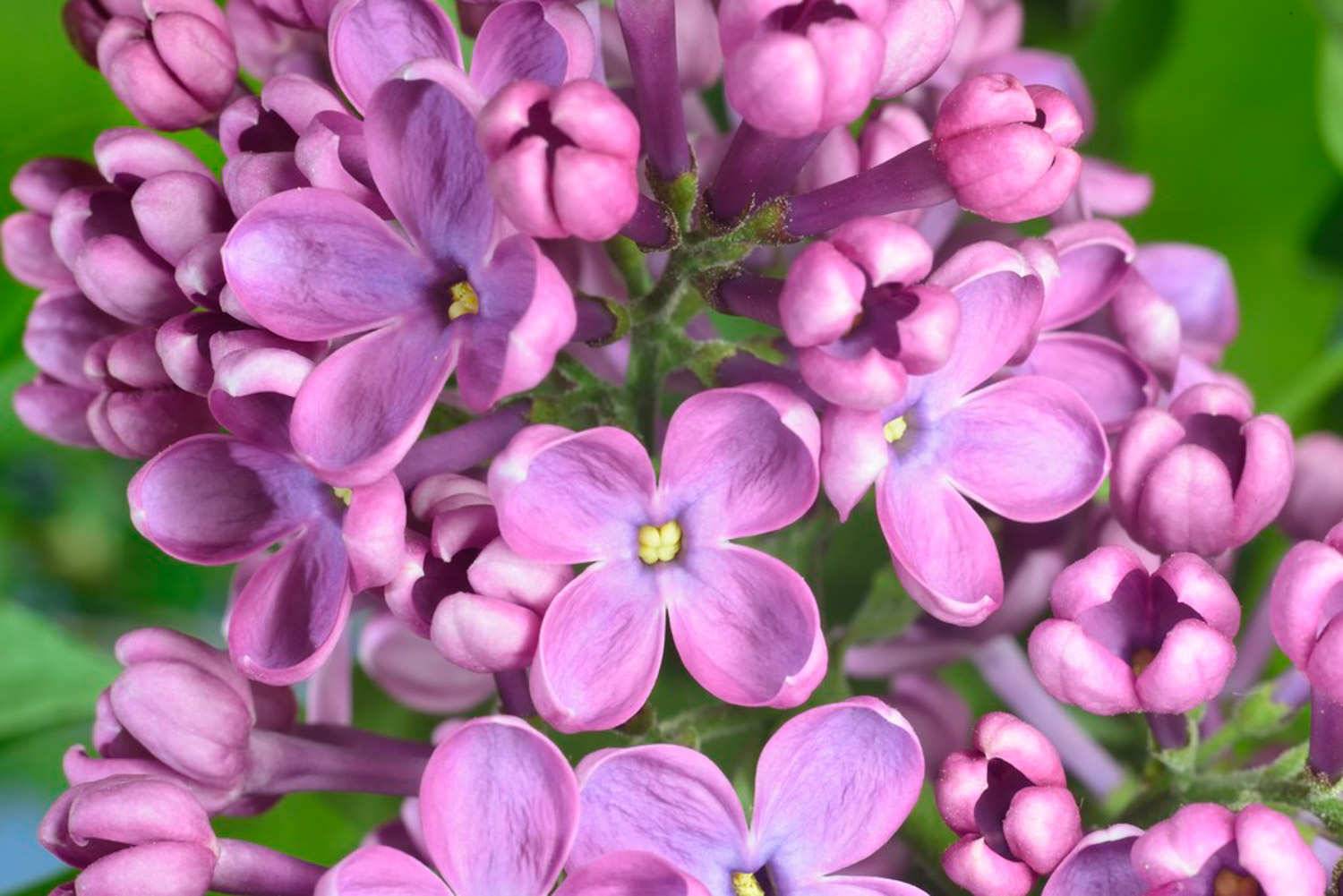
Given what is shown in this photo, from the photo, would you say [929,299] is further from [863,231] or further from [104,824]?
[104,824]

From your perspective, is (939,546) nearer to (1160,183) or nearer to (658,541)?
(658,541)

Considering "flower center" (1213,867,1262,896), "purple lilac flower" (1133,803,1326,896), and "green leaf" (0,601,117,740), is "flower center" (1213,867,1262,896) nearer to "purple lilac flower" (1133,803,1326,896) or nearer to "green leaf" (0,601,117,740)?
"purple lilac flower" (1133,803,1326,896)

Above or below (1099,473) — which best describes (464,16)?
above

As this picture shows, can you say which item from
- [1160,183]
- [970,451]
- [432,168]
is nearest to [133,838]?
[432,168]

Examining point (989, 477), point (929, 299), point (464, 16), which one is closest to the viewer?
point (929, 299)

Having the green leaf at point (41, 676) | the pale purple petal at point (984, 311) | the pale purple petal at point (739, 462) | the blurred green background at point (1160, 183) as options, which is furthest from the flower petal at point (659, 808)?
the green leaf at point (41, 676)

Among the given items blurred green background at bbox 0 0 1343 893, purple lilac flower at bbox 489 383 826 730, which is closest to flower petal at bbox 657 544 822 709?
purple lilac flower at bbox 489 383 826 730

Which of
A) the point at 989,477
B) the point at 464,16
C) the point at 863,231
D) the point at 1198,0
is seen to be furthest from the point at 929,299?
the point at 1198,0
